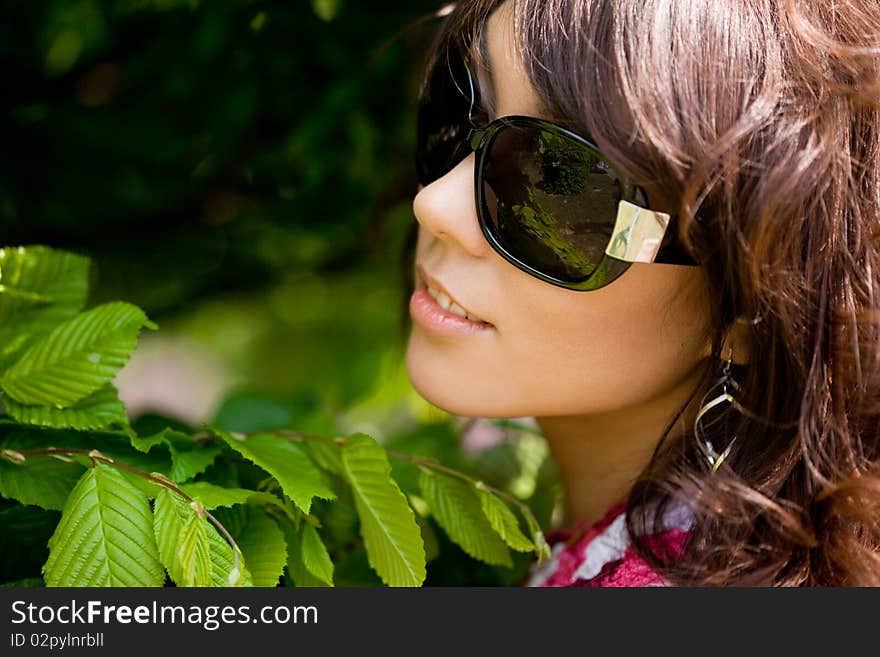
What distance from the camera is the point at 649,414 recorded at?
58.0 inches

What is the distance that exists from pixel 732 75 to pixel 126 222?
1417mm

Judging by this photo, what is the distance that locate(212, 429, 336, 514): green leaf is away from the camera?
110cm

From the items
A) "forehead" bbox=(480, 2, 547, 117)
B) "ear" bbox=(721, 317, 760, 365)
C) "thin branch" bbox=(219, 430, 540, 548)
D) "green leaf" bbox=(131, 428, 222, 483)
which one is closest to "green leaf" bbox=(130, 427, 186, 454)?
"green leaf" bbox=(131, 428, 222, 483)

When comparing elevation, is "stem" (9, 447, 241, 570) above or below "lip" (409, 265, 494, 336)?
below

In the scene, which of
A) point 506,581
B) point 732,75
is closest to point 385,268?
point 506,581

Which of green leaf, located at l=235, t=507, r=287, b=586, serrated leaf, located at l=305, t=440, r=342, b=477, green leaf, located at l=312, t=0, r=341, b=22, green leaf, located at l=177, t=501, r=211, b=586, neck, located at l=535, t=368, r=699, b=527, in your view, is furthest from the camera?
Result: green leaf, located at l=312, t=0, r=341, b=22

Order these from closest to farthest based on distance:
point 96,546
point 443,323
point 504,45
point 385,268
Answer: point 96,546
point 504,45
point 443,323
point 385,268

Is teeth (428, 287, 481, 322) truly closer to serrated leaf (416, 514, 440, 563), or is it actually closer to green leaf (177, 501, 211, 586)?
serrated leaf (416, 514, 440, 563)

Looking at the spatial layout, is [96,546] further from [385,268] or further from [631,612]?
[385,268]

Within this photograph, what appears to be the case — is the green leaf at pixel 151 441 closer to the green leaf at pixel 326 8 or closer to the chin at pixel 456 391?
the chin at pixel 456 391

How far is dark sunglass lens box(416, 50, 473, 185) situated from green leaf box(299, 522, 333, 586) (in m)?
0.56

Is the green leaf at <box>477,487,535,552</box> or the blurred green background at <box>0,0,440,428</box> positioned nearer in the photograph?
the green leaf at <box>477,487,535,552</box>

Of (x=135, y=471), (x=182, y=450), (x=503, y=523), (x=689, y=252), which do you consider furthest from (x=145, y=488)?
(x=689, y=252)

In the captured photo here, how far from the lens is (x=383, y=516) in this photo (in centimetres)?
121
